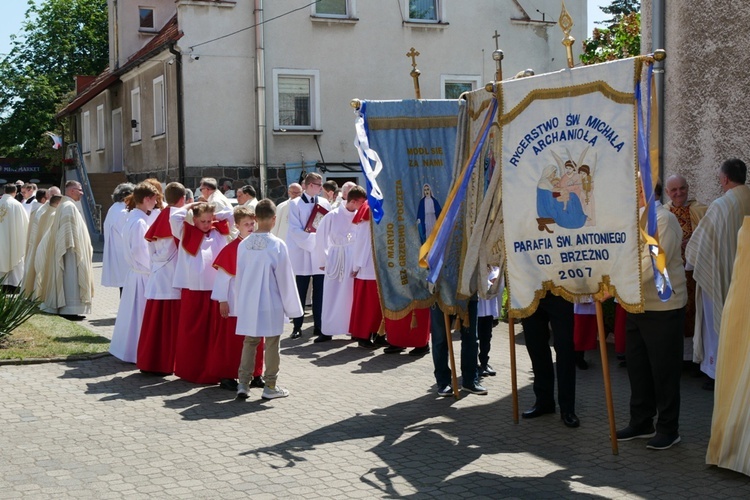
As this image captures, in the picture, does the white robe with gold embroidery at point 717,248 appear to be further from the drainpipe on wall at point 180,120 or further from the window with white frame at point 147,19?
the window with white frame at point 147,19

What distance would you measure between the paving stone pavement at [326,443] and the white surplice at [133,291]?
55 centimetres

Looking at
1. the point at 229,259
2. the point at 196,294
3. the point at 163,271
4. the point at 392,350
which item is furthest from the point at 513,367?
the point at 163,271

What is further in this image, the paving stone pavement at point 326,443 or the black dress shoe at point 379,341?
the black dress shoe at point 379,341

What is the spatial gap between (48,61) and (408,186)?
47307 mm

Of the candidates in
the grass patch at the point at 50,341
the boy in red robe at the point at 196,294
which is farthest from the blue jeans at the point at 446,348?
the grass patch at the point at 50,341

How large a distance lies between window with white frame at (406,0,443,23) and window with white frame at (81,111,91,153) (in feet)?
53.1

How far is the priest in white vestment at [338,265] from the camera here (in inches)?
492

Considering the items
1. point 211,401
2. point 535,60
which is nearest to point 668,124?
point 211,401

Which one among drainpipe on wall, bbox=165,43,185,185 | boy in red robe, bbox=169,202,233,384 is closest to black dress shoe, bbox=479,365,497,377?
boy in red robe, bbox=169,202,233,384

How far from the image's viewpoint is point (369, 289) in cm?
1227

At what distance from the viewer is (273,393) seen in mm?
8977

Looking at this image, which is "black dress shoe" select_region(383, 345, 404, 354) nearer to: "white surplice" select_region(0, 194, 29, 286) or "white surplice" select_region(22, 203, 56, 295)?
"white surplice" select_region(22, 203, 56, 295)

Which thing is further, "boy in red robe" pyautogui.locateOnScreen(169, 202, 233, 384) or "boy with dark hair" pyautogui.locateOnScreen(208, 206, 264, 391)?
"boy in red robe" pyautogui.locateOnScreen(169, 202, 233, 384)

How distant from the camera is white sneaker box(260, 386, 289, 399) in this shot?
8953 mm
